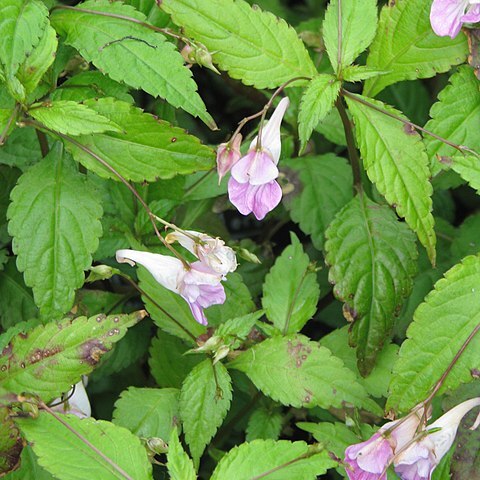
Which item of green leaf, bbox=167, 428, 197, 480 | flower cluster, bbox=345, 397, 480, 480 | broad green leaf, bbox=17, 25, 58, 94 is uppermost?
broad green leaf, bbox=17, 25, 58, 94

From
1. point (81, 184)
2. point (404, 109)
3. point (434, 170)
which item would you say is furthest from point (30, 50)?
point (404, 109)

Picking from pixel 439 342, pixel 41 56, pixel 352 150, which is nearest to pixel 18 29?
pixel 41 56

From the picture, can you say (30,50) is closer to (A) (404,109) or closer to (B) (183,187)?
(B) (183,187)

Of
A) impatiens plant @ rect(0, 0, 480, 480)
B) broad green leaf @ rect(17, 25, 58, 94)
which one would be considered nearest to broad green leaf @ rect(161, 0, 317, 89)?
impatiens plant @ rect(0, 0, 480, 480)

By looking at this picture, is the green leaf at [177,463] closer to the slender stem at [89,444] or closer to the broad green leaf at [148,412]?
the slender stem at [89,444]

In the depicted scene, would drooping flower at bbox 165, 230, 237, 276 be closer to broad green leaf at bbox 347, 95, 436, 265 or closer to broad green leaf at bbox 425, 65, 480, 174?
broad green leaf at bbox 347, 95, 436, 265

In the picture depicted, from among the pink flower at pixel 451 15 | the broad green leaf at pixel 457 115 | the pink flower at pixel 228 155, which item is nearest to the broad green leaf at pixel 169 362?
the pink flower at pixel 228 155
